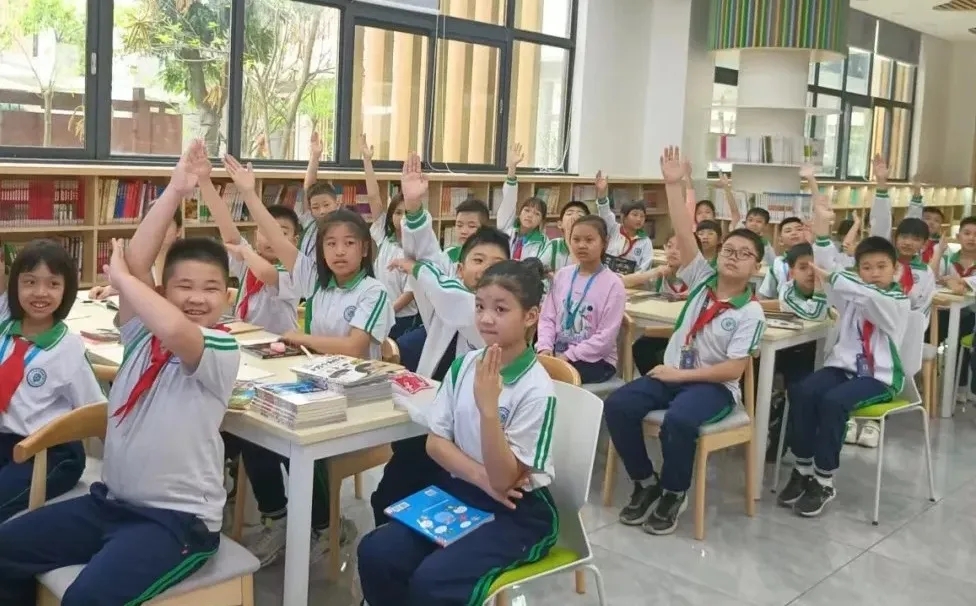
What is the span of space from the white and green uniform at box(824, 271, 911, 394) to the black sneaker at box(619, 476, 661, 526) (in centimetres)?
100

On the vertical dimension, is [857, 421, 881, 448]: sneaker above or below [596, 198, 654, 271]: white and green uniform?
below

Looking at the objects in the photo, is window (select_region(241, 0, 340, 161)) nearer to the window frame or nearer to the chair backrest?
the window frame

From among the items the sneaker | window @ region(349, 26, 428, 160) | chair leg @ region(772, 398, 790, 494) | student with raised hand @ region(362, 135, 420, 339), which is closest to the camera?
chair leg @ region(772, 398, 790, 494)

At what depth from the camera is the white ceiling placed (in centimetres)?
1101

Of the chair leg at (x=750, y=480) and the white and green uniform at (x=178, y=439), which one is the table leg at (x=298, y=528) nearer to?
the white and green uniform at (x=178, y=439)

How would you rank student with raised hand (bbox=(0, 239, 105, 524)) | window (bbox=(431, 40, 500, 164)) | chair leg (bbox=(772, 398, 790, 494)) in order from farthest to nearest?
1. window (bbox=(431, 40, 500, 164))
2. chair leg (bbox=(772, 398, 790, 494))
3. student with raised hand (bbox=(0, 239, 105, 524))

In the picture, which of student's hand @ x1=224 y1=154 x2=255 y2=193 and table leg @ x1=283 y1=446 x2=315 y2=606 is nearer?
table leg @ x1=283 y1=446 x2=315 y2=606

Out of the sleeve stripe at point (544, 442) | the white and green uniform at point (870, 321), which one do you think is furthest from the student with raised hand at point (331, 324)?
the white and green uniform at point (870, 321)

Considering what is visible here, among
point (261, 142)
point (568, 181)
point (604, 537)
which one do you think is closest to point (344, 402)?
point (604, 537)

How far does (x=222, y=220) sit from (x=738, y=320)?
2.04 metres

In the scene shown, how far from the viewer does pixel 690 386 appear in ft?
12.0

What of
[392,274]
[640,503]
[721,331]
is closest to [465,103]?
[392,274]

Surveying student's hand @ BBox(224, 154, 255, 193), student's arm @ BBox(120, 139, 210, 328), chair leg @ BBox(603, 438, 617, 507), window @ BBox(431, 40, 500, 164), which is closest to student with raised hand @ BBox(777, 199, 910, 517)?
chair leg @ BBox(603, 438, 617, 507)

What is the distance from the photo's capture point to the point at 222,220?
3.94 metres
